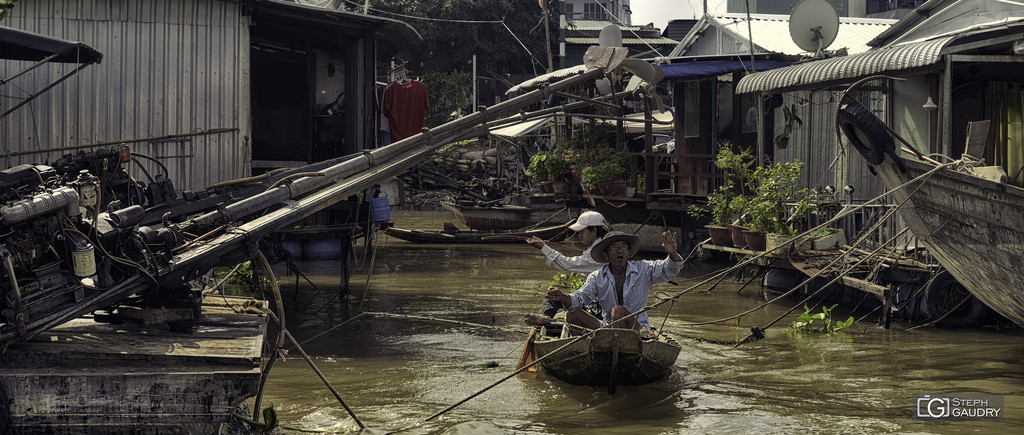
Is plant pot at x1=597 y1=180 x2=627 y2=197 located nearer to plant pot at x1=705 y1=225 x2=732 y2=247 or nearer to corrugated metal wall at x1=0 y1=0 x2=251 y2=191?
plant pot at x1=705 y1=225 x2=732 y2=247

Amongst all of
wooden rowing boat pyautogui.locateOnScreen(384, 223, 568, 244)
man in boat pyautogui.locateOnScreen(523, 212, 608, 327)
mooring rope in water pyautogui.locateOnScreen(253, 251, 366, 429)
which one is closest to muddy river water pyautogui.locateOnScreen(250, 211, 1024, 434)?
mooring rope in water pyautogui.locateOnScreen(253, 251, 366, 429)

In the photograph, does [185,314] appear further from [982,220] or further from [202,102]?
[982,220]

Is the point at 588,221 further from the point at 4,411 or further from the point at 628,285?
the point at 4,411

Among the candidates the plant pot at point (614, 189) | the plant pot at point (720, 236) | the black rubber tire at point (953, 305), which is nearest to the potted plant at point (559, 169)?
the plant pot at point (614, 189)

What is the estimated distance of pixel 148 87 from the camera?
1089 cm

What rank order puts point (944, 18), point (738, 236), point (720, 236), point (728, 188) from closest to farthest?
point (738, 236) < point (944, 18) < point (720, 236) < point (728, 188)

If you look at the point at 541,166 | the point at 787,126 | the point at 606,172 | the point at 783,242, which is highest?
the point at 787,126

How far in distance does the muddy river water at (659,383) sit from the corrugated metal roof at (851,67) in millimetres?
3009

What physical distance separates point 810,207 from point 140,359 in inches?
366

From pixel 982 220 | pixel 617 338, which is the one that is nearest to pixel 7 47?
pixel 617 338

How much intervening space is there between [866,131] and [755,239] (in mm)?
4781

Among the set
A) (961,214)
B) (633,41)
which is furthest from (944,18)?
(633,41)

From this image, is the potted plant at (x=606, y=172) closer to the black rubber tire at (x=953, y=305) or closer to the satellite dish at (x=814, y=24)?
the satellite dish at (x=814, y=24)

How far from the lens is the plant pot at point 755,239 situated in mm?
13328
